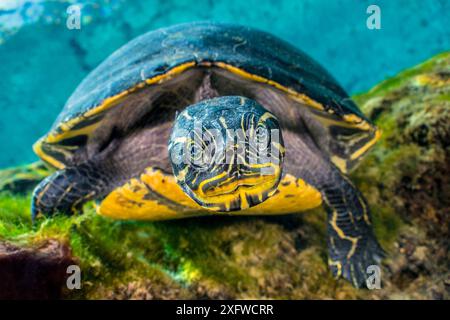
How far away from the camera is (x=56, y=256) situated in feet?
8.27

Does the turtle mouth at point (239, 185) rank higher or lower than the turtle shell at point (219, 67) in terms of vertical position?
lower

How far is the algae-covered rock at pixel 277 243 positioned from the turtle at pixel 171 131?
0.78 ft

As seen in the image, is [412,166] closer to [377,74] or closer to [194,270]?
[194,270]

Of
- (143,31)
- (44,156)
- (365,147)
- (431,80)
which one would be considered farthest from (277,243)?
(143,31)

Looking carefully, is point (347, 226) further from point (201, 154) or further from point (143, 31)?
point (143, 31)

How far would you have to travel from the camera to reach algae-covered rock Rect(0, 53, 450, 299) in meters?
2.83

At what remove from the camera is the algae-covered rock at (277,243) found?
2830mm

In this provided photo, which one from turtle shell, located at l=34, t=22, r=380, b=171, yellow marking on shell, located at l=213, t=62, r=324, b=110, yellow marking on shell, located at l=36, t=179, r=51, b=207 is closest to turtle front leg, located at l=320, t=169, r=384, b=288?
turtle shell, located at l=34, t=22, r=380, b=171

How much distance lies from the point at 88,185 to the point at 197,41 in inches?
72.4

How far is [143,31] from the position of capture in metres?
34.0

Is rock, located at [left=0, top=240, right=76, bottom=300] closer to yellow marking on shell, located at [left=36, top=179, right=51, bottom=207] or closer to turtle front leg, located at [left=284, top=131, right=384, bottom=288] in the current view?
yellow marking on shell, located at [left=36, top=179, right=51, bottom=207]

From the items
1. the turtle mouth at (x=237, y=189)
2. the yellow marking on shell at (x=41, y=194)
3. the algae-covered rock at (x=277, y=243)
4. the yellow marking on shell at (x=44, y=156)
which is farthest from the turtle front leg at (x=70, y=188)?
the turtle mouth at (x=237, y=189)

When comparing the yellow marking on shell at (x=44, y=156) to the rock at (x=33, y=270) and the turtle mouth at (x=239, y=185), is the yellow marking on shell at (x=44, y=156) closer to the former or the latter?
the rock at (x=33, y=270)

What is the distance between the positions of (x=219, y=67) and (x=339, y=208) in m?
1.87
